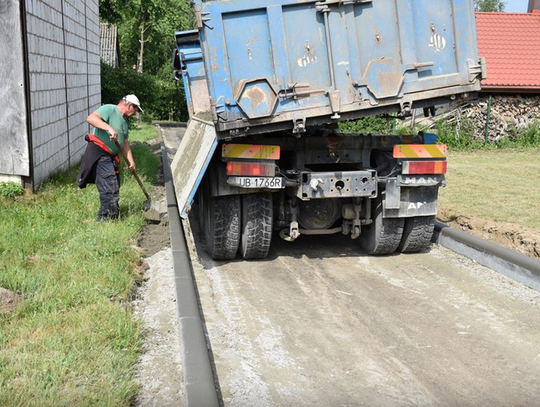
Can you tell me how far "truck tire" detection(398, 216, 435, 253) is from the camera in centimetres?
771

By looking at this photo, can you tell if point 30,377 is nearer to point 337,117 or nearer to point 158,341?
point 158,341

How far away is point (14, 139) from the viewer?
366 inches

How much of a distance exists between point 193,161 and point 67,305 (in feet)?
8.95

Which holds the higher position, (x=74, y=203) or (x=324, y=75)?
(x=324, y=75)

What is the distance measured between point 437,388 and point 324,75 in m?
3.41

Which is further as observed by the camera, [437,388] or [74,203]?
[74,203]

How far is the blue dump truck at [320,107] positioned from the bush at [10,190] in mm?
2876

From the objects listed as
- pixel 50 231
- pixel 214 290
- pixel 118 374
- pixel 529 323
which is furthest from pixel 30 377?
pixel 529 323

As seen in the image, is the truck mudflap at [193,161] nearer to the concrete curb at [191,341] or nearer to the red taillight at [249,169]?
the red taillight at [249,169]

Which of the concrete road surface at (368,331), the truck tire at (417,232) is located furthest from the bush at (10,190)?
the truck tire at (417,232)

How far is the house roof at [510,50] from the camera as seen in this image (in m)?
21.4

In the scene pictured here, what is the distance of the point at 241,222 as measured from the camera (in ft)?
24.6

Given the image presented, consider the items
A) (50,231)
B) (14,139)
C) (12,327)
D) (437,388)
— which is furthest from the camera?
(14,139)

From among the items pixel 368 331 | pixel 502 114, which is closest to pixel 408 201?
pixel 368 331
